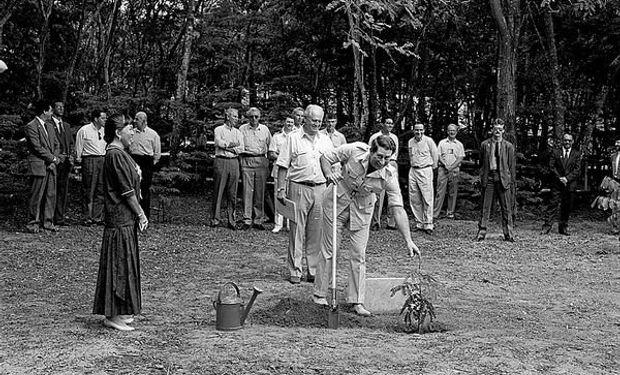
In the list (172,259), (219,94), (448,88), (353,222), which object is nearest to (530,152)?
(448,88)

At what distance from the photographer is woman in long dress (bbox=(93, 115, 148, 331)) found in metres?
6.13

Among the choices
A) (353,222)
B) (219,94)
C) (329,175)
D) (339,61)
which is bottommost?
(353,222)

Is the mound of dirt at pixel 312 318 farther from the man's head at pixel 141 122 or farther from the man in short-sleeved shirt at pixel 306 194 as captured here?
the man's head at pixel 141 122

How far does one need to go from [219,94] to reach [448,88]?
7306 mm

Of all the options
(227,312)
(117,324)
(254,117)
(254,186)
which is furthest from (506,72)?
(117,324)

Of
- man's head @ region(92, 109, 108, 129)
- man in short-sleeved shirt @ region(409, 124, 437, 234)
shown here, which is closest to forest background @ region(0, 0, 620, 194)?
man in short-sleeved shirt @ region(409, 124, 437, 234)

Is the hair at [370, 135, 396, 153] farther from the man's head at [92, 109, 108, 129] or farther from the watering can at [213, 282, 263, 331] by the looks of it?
the man's head at [92, 109, 108, 129]

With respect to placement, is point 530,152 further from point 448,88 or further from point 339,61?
point 339,61

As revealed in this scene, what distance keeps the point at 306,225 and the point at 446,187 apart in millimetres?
7747

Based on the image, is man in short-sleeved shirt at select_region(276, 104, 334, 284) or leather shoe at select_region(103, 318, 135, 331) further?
man in short-sleeved shirt at select_region(276, 104, 334, 284)

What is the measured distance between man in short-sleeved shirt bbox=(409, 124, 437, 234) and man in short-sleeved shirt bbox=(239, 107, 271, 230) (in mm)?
2868

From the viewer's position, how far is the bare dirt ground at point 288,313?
17.6 ft

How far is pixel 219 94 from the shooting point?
661 inches

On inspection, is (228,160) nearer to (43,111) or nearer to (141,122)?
(141,122)
